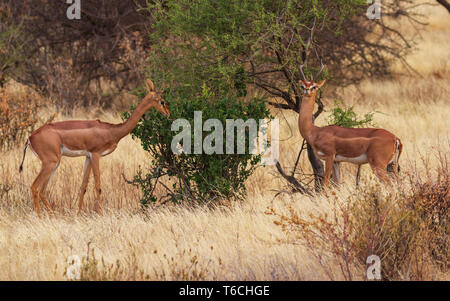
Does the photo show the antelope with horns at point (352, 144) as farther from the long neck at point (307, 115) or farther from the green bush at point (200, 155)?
the green bush at point (200, 155)

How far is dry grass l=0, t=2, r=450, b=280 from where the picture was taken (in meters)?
5.40

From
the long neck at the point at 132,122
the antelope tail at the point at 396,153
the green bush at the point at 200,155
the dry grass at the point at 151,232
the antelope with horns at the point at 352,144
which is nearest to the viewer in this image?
the dry grass at the point at 151,232

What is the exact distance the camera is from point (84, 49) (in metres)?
15.9

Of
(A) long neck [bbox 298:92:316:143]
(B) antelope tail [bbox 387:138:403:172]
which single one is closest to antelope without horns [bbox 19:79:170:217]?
(A) long neck [bbox 298:92:316:143]

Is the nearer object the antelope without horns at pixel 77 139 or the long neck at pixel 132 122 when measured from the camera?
the antelope without horns at pixel 77 139

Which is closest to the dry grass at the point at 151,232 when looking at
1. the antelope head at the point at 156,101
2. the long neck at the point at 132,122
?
the long neck at the point at 132,122

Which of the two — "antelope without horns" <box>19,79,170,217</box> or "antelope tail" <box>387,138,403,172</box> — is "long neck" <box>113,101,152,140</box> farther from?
"antelope tail" <box>387,138,403,172</box>

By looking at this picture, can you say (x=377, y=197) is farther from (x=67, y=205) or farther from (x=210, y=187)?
(x=67, y=205)

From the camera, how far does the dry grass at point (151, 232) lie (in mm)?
5398

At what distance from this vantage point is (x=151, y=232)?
661cm

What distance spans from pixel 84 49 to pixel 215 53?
816 centimetres

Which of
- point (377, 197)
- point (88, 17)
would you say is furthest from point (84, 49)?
point (377, 197)

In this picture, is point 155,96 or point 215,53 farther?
point 215,53

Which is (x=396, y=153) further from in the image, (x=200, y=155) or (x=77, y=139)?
A: (x=77, y=139)
